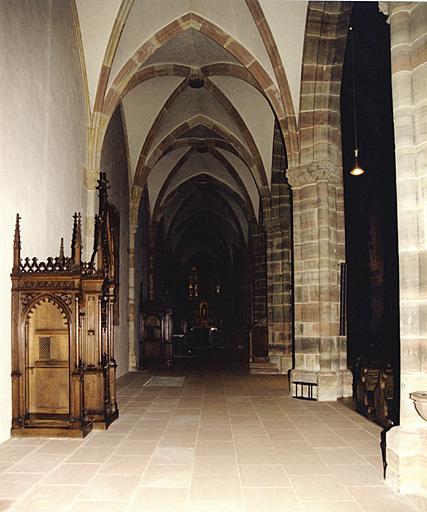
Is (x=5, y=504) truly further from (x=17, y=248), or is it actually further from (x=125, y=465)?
(x=17, y=248)

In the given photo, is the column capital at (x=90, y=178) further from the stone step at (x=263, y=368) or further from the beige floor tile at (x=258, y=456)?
the beige floor tile at (x=258, y=456)

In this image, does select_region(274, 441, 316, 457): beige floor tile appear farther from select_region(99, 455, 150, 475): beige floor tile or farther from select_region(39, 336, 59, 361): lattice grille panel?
select_region(39, 336, 59, 361): lattice grille panel

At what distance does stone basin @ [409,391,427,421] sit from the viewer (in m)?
3.79

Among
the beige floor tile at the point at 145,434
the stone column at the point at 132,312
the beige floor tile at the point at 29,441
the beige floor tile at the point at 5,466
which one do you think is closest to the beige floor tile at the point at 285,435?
the beige floor tile at the point at 145,434

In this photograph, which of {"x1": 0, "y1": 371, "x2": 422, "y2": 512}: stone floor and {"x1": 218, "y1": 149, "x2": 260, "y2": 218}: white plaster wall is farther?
{"x1": 218, "y1": 149, "x2": 260, "y2": 218}: white plaster wall

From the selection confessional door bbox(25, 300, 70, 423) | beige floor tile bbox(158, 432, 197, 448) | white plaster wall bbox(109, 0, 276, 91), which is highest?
white plaster wall bbox(109, 0, 276, 91)

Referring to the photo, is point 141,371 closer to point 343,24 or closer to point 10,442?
point 10,442

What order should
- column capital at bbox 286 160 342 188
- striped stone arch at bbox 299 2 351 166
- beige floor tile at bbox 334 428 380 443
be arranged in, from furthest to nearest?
column capital at bbox 286 160 342 188 < striped stone arch at bbox 299 2 351 166 < beige floor tile at bbox 334 428 380 443

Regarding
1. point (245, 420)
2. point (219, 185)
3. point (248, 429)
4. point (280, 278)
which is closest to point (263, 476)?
point (248, 429)

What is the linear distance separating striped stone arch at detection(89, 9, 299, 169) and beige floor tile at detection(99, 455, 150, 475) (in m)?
6.41

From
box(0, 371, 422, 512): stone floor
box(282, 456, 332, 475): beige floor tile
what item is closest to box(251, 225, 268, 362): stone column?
box(0, 371, 422, 512): stone floor

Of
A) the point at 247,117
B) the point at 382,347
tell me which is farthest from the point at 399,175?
the point at 247,117

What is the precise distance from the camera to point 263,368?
1330cm

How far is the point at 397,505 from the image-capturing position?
3824 millimetres
